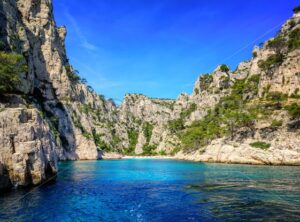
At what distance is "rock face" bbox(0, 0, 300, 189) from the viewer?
31922 mm

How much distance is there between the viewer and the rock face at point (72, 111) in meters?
31.9

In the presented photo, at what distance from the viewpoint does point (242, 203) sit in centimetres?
2527

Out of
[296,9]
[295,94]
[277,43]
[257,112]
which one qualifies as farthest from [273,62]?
[296,9]

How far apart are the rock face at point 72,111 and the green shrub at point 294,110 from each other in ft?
4.10

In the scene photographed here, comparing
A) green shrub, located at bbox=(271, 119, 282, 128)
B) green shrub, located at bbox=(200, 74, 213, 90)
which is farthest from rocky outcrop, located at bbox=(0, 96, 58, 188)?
green shrub, located at bbox=(200, 74, 213, 90)

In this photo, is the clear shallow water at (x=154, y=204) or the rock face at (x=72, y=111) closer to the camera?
the clear shallow water at (x=154, y=204)

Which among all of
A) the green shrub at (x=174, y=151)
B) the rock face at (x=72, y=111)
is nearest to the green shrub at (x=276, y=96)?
the rock face at (x=72, y=111)

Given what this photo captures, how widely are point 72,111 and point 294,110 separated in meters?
95.8

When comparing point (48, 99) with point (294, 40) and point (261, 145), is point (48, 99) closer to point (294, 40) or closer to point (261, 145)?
point (261, 145)

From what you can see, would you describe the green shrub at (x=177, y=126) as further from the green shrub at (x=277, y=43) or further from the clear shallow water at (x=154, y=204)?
the clear shallow water at (x=154, y=204)

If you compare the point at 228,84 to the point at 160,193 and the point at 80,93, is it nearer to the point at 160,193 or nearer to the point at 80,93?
the point at 80,93

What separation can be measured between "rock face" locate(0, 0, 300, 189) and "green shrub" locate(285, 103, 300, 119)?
4.10ft

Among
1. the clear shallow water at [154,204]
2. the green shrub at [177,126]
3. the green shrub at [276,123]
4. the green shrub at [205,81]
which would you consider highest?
the green shrub at [205,81]

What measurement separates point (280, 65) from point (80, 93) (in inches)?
4319
